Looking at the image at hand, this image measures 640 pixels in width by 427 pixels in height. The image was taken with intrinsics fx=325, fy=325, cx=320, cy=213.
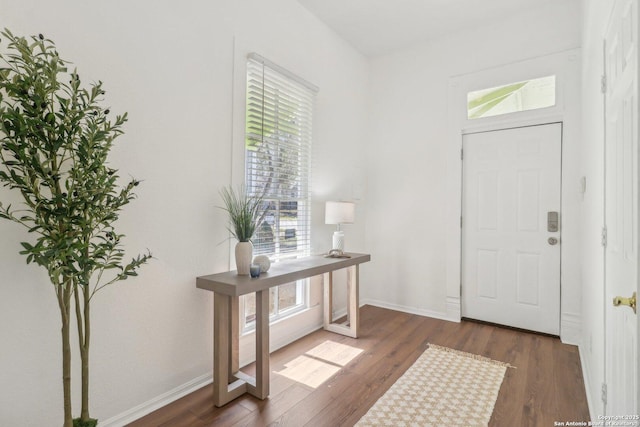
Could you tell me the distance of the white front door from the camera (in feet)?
10.4

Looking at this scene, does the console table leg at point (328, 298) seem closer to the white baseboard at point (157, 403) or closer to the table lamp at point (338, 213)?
the table lamp at point (338, 213)

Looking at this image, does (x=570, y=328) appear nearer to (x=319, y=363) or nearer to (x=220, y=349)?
(x=319, y=363)

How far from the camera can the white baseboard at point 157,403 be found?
6.00 feet

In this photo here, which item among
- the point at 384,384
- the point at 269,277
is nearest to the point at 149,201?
the point at 269,277

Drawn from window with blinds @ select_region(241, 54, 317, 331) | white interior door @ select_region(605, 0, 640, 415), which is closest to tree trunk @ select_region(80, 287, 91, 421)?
window with blinds @ select_region(241, 54, 317, 331)

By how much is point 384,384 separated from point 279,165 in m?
1.93

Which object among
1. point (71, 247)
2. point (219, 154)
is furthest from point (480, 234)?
point (71, 247)

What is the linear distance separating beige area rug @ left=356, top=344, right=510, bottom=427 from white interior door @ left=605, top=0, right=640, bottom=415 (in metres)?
0.73

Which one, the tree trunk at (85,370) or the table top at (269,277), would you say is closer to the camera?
the tree trunk at (85,370)

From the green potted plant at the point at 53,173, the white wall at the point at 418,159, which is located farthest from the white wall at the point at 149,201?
the white wall at the point at 418,159

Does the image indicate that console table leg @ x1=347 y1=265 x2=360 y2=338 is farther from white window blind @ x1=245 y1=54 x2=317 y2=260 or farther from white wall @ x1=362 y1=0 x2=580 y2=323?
white wall @ x1=362 y1=0 x2=580 y2=323

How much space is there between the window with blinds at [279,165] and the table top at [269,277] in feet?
0.94

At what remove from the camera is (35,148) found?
4.12 feet

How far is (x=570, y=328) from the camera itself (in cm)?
301
